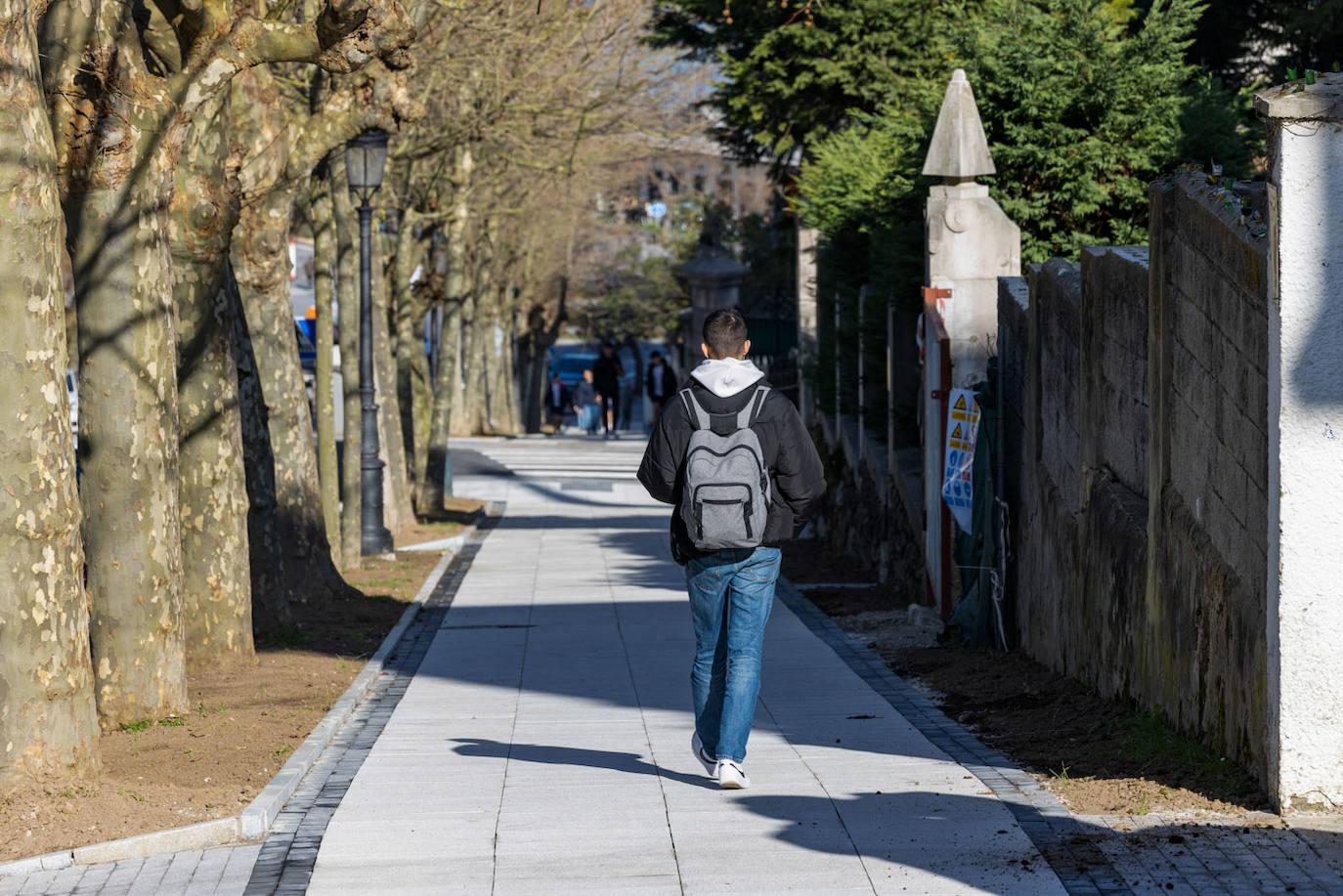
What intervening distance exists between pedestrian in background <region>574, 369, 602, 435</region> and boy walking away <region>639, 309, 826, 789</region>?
40932 mm

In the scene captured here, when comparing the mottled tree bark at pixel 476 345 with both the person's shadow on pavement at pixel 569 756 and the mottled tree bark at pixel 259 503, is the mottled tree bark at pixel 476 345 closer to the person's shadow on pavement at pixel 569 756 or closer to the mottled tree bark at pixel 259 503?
the mottled tree bark at pixel 259 503

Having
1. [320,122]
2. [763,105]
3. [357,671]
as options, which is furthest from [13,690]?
[763,105]

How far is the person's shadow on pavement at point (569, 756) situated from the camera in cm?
775

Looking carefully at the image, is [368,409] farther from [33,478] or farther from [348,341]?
[33,478]

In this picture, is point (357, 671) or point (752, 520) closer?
point (752, 520)

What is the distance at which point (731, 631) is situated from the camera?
7.23m

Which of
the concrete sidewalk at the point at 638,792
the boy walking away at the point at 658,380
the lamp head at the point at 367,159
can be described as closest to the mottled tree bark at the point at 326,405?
the lamp head at the point at 367,159

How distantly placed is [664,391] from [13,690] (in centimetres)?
3230

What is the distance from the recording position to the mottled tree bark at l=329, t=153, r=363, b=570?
1872cm

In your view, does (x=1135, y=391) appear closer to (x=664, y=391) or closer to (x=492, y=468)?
(x=492, y=468)

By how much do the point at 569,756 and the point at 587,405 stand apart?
142 ft

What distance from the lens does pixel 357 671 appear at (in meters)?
11.4

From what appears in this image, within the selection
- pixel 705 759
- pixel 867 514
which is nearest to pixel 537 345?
pixel 867 514

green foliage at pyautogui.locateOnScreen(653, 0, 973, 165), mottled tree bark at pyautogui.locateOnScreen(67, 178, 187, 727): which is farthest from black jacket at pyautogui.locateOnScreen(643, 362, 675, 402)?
mottled tree bark at pyautogui.locateOnScreen(67, 178, 187, 727)
